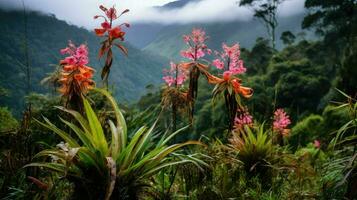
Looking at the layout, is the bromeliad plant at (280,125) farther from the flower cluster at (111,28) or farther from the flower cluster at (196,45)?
the flower cluster at (111,28)

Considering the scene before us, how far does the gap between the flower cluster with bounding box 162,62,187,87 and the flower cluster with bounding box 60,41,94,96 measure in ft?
3.22

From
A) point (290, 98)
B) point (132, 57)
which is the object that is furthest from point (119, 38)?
point (132, 57)

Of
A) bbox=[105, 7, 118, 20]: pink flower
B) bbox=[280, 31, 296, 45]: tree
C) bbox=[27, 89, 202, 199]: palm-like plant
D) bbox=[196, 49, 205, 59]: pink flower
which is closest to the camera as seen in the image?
bbox=[27, 89, 202, 199]: palm-like plant

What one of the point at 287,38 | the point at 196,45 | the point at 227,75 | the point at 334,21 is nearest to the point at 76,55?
the point at 196,45

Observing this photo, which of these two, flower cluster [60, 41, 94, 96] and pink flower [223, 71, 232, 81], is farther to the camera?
pink flower [223, 71, 232, 81]

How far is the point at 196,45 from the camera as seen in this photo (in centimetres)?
399

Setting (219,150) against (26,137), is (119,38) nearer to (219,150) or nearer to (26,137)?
(26,137)

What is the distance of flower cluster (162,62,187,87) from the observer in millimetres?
4055

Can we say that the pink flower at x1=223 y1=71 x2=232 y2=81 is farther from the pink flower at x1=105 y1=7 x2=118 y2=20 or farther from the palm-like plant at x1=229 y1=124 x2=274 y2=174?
the pink flower at x1=105 y1=7 x2=118 y2=20

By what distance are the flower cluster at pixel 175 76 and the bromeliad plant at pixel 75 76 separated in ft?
3.22

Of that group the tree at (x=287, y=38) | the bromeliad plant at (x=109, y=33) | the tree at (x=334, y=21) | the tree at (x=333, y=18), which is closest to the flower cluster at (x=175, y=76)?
the bromeliad plant at (x=109, y=33)

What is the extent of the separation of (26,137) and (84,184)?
1106mm

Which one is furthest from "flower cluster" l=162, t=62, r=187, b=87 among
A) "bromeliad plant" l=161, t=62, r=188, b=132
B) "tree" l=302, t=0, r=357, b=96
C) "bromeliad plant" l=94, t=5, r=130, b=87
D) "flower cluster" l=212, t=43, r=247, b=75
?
"tree" l=302, t=0, r=357, b=96

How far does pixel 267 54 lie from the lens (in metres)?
35.0
